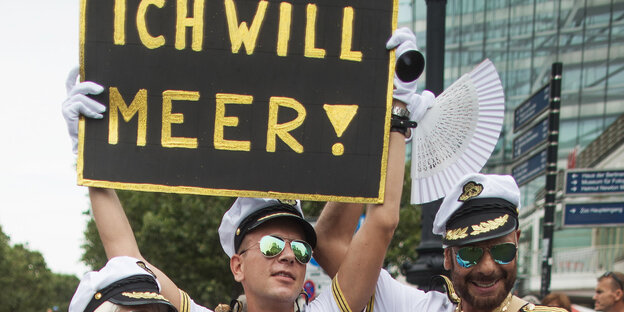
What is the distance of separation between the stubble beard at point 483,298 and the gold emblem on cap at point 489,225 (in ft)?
0.55

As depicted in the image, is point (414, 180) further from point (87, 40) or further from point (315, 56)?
point (87, 40)

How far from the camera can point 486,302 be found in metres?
3.08

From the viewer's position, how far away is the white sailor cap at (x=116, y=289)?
2.81 meters

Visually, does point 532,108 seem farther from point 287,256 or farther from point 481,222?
point 287,256

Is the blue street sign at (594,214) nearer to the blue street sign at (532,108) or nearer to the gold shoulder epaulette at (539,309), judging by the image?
the blue street sign at (532,108)

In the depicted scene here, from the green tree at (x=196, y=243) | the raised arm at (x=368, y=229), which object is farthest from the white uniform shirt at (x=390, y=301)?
the green tree at (x=196, y=243)

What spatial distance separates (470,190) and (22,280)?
65.8 meters

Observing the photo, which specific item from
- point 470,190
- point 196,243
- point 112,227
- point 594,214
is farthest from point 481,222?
point 196,243

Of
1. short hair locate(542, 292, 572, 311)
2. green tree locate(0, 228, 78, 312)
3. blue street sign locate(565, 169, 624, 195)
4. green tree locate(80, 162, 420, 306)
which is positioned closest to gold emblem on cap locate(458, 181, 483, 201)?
short hair locate(542, 292, 572, 311)

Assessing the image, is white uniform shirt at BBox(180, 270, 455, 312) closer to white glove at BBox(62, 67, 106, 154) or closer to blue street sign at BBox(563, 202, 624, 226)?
white glove at BBox(62, 67, 106, 154)

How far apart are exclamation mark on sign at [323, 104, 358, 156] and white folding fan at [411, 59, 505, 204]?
44 cm

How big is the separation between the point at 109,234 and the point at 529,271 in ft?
102

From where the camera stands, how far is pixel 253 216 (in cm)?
344

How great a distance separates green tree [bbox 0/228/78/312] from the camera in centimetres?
5853
